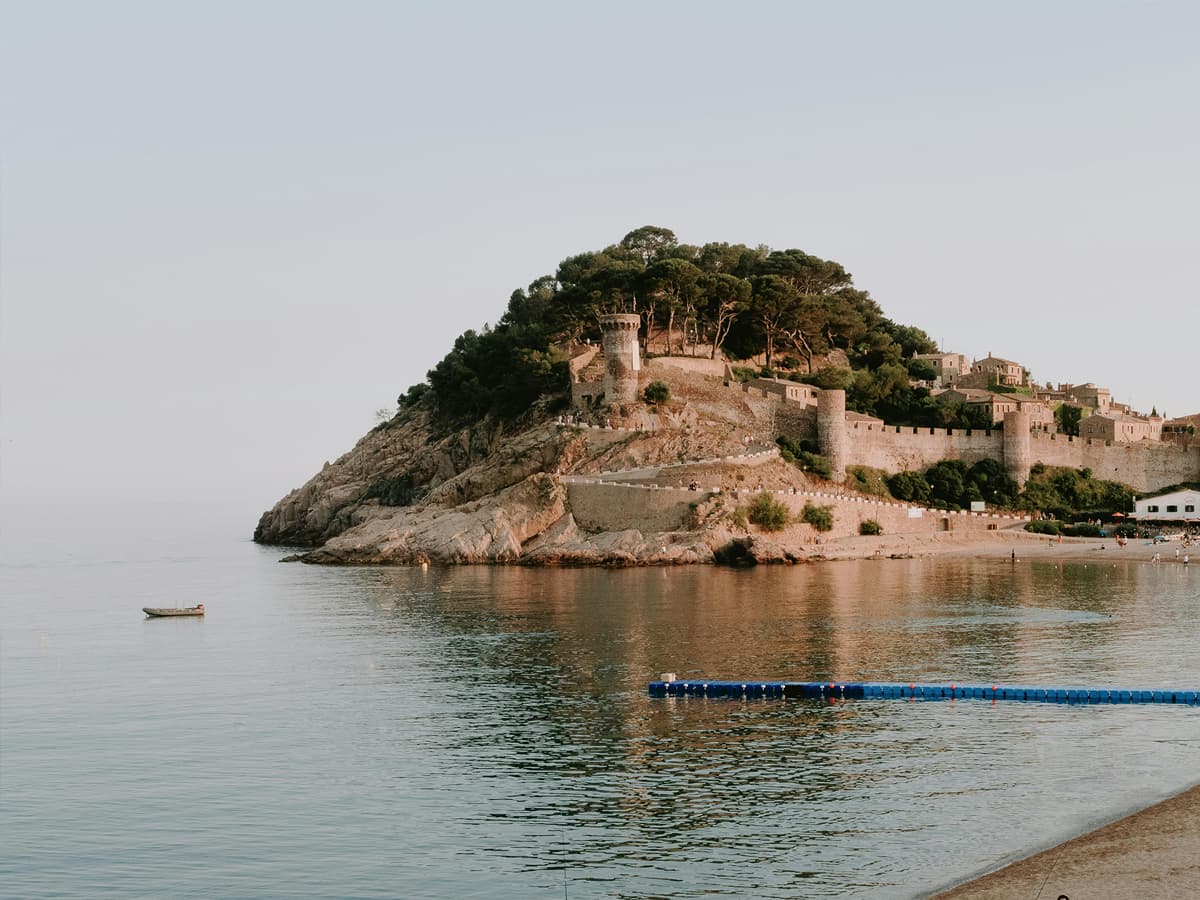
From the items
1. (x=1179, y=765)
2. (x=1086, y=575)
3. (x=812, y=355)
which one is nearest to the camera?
(x=1179, y=765)

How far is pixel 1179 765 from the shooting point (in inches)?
988

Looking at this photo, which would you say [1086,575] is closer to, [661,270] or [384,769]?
[661,270]

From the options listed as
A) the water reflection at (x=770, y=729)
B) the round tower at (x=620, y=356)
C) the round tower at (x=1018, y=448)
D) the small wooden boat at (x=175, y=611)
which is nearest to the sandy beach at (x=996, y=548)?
the round tower at (x=1018, y=448)

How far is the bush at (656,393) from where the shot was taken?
73938 mm

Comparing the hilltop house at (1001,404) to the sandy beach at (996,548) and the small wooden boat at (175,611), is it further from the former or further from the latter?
the small wooden boat at (175,611)

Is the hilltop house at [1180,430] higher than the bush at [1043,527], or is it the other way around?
the hilltop house at [1180,430]

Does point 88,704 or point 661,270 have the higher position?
point 661,270

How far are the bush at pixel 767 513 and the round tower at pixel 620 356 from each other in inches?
425

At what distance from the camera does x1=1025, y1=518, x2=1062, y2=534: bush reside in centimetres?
7106

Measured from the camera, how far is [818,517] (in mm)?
68375

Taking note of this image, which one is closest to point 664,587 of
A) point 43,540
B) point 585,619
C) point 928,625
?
point 585,619

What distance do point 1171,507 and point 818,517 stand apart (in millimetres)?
20388

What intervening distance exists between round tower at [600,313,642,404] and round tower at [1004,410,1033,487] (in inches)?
818

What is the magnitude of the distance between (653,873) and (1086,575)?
145 ft
